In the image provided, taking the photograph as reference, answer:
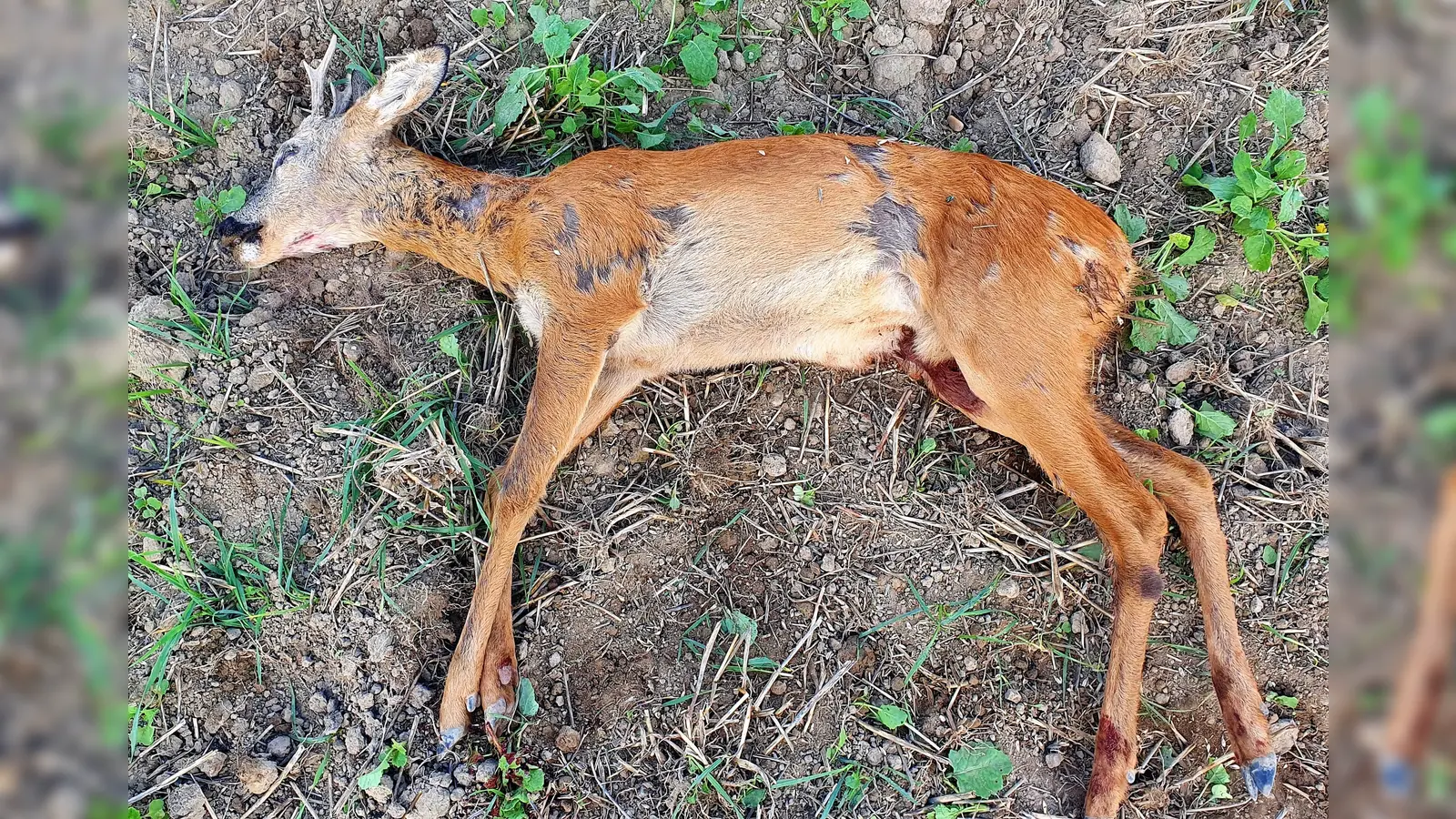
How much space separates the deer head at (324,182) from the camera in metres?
3.74

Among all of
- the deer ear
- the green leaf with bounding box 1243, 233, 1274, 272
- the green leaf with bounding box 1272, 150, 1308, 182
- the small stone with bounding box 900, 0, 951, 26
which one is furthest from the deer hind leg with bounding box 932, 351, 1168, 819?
the deer ear

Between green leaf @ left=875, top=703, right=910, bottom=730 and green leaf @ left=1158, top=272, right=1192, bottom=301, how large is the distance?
2.09 m

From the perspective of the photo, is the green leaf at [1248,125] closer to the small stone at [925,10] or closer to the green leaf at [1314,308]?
the green leaf at [1314,308]

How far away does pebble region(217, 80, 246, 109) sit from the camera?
12.8 ft

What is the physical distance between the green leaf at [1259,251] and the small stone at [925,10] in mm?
1658

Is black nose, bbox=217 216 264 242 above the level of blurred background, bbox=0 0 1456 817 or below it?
below

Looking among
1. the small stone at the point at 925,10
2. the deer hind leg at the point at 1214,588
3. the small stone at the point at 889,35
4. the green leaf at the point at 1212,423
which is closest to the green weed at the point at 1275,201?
the green leaf at the point at 1212,423

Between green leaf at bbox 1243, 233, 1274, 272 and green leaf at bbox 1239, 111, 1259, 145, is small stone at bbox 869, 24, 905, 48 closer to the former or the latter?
green leaf at bbox 1239, 111, 1259, 145

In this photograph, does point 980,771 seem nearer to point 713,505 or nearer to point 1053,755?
point 1053,755

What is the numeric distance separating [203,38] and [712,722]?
147 inches
